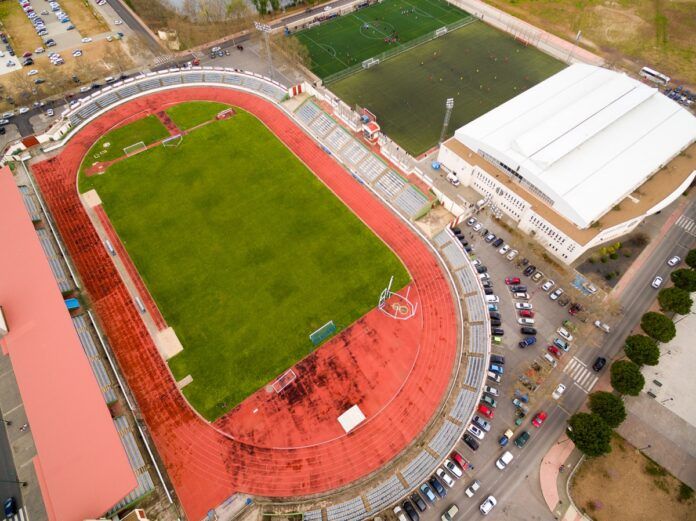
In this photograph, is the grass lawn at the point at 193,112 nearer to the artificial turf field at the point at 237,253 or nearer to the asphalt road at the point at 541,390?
the artificial turf field at the point at 237,253

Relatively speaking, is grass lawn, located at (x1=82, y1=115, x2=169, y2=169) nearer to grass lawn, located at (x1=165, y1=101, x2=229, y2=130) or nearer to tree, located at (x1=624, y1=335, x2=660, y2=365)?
grass lawn, located at (x1=165, y1=101, x2=229, y2=130)

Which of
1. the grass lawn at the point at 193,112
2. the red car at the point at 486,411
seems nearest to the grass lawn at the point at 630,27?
the grass lawn at the point at 193,112

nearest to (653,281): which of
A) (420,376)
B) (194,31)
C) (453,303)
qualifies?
(453,303)

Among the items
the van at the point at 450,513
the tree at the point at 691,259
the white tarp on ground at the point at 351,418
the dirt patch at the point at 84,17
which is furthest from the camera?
the dirt patch at the point at 84,17

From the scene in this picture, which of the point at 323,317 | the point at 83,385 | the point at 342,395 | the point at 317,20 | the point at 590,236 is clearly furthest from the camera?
the point at 317,20

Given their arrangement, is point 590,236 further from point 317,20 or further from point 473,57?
point 317,20

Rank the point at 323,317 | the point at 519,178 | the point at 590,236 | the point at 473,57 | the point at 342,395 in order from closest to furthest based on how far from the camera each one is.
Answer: the point at 342,395 → the point at 323,317 → the point at 590,236 → the point at 519,178 → the point at 473,57

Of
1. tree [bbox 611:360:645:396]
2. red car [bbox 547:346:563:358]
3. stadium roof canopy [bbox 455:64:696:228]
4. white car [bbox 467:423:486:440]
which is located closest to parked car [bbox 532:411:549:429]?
white car [bbox 467:423:486:440]
